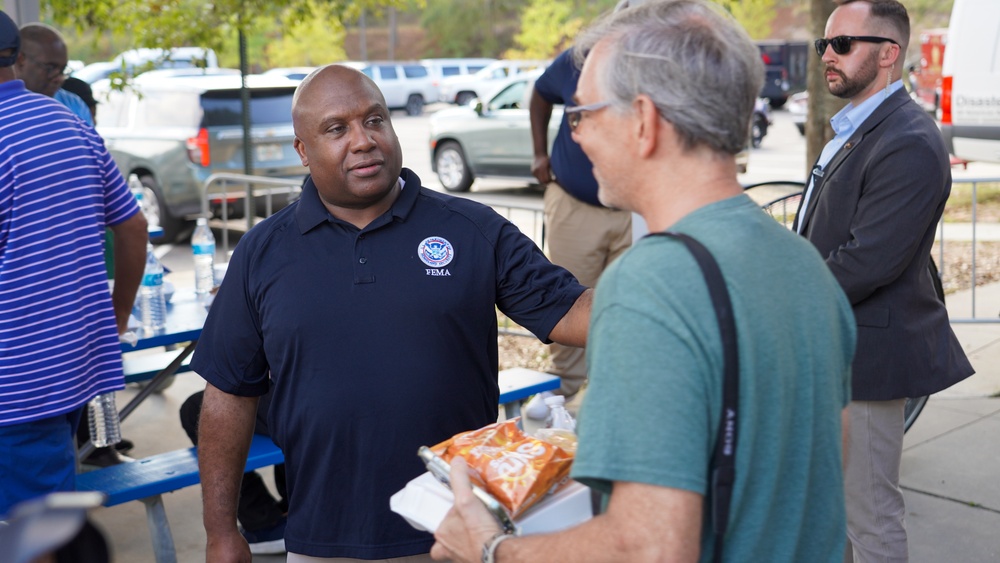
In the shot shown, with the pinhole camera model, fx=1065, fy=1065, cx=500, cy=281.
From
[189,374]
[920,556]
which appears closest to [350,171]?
[920,556]

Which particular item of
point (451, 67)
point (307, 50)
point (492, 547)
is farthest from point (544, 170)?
point (307, 50)

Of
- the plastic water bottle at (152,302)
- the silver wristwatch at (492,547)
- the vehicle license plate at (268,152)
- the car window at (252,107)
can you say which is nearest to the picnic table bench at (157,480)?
the plastic water bottle at (152,302)

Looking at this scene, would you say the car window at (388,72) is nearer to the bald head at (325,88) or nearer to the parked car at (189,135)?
the parked car at (189,135)

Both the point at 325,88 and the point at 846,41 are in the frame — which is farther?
the point at 846,41

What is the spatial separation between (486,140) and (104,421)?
12.2m

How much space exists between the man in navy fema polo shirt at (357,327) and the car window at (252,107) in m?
8.97

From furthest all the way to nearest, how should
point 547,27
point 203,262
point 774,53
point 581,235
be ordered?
point 774,53, point 547,27, point 581,235, point 203,262

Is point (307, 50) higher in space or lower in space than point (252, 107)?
higher

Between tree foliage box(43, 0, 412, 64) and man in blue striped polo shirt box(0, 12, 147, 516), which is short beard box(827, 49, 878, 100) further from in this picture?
tree foliage box(43, 0, 412, 64)

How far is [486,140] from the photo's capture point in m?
16.0

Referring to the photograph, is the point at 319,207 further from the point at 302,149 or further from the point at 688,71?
the point at 688,71

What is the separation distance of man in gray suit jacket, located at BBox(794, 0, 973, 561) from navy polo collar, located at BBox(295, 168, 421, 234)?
1395mm

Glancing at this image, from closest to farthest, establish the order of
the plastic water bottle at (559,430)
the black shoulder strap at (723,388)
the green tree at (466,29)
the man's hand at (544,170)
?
the black shoulder strap at (723,388)
the plastic water bottle at (559,430)
the man's hand at (544,170)
the green tree at (466,29)

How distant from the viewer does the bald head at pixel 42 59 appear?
5.00 meters
